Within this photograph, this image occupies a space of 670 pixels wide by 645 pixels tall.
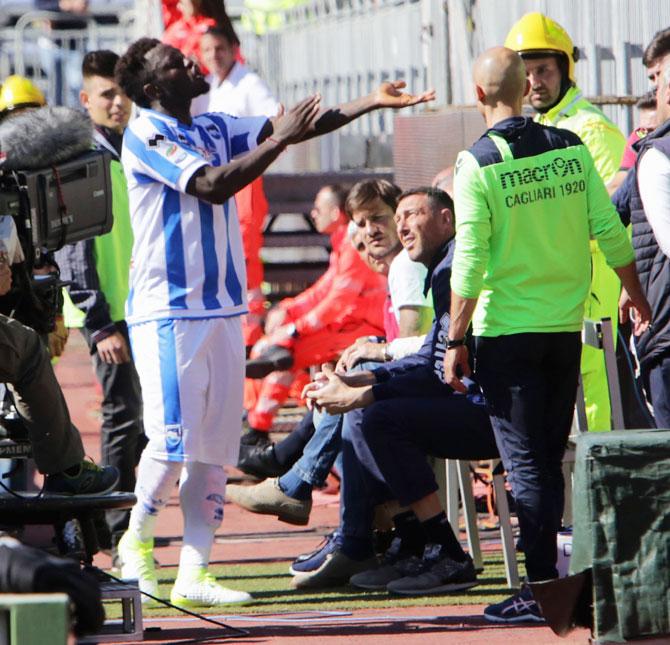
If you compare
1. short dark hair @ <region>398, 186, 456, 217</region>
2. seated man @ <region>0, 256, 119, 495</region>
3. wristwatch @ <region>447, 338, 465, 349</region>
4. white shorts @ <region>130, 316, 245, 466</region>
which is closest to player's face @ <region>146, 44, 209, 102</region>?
white shorts @ <region>130, 316, 245, 466</region>

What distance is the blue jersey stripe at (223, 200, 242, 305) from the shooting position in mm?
6914

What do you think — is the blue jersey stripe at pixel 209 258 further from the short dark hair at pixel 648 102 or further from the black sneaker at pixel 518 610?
the short dark hair at pixel 648 102

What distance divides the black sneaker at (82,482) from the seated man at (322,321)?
7.84 ft

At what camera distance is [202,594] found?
6875mm

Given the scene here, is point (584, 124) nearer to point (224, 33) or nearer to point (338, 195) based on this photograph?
point (338, 195)

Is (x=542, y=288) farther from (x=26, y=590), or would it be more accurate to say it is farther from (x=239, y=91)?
(x=239, y=91)

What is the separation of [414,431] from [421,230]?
32.9 inches

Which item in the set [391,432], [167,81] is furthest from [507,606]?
[167,81]

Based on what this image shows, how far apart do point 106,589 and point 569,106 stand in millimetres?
3341

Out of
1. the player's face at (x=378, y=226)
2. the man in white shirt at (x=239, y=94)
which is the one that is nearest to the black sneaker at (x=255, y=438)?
the man in white shirt at (x=239, y=94)

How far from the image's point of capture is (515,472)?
248 inches

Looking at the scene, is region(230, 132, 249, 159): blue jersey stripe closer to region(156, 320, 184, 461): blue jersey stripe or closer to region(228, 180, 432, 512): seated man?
region(156, 320, 184, 461): blue jersey stripe

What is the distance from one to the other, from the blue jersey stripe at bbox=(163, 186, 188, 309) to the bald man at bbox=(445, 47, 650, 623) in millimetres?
1194

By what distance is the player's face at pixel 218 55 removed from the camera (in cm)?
1057
